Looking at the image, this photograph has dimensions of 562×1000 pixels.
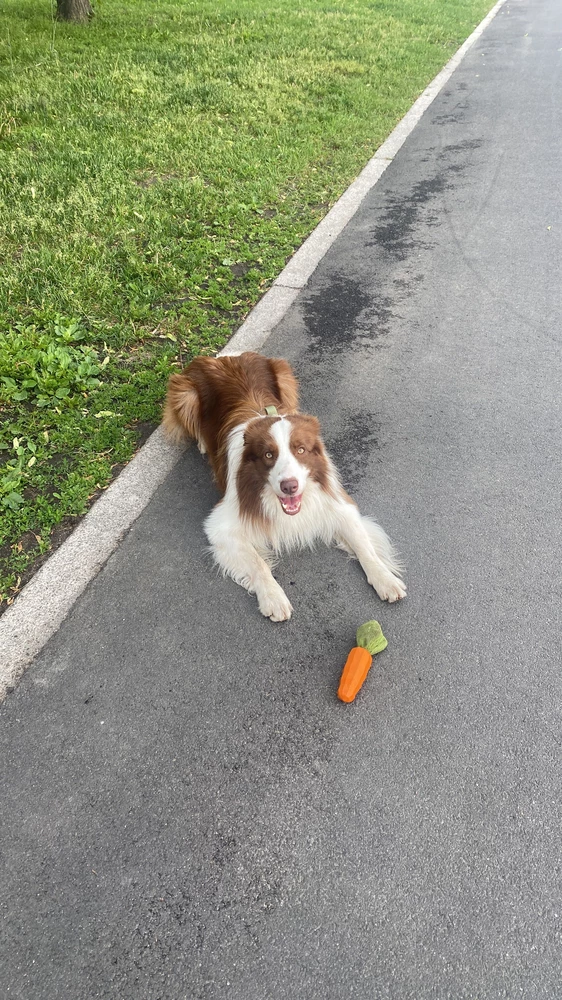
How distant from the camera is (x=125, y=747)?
2.71 m

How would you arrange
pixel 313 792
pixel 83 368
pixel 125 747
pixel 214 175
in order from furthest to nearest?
1. pixel 214 175
2. pixel 83 368
3. pixel 125 747
4. pixel 313 792

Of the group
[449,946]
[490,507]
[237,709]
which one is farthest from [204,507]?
[449,946]

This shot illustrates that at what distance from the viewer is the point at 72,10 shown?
42.2 feet

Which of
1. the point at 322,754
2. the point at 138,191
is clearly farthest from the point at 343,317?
the point at 322,754

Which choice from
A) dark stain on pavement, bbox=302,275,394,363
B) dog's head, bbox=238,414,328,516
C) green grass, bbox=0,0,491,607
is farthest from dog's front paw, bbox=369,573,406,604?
dark stain on pavement, bbox=302,275,394,363

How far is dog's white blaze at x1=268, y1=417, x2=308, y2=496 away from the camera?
3256mm

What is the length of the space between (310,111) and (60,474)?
8.22 m

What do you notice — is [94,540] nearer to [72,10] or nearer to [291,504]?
[291,504]

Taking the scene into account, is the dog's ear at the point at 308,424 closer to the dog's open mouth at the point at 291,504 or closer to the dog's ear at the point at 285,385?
the dog's open mouth at the point at 291,504

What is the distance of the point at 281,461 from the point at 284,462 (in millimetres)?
18

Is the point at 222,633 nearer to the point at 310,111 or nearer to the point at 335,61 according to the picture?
the point at 310,111

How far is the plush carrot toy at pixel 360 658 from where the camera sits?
2.84 meters

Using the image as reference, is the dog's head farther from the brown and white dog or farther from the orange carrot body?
the orange carrot body

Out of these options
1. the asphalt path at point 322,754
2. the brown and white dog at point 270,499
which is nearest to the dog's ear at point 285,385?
the brown and white dog at point 270,499
